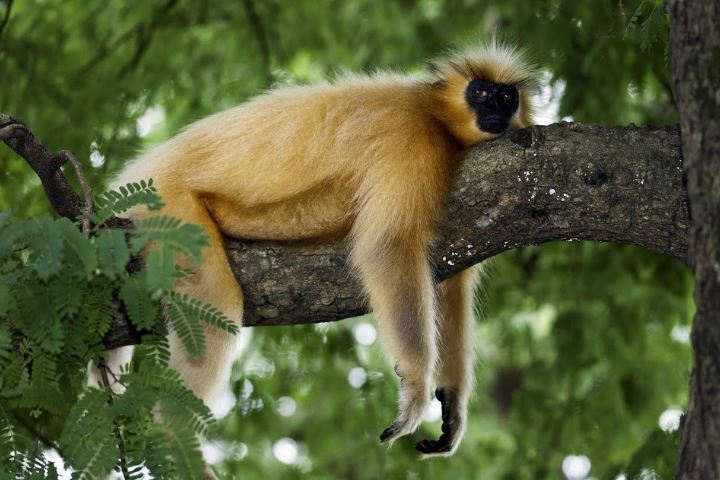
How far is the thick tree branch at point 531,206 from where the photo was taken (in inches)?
159

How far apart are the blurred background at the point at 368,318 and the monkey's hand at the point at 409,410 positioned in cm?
203

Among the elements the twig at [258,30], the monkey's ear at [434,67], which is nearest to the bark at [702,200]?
the monkey's ear at [434,67]

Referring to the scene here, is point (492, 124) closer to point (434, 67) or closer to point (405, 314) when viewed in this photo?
point (434, 67)

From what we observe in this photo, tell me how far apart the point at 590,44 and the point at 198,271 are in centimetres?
459

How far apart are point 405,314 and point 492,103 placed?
1412 mm

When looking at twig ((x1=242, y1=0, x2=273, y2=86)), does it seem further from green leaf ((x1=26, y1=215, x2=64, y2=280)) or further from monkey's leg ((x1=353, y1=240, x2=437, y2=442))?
green leaf ((x1=26, y1=215, x2=64, y2=280))

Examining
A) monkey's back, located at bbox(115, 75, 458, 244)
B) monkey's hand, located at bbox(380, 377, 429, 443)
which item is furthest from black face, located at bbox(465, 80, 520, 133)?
monkey's hand, located at bbox(380, 377, 429, 443)

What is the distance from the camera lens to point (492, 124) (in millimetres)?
5184

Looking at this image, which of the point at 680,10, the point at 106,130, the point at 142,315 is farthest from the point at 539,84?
the point at 106,130

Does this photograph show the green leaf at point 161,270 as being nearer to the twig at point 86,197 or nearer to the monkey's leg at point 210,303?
the twig at point 86,197

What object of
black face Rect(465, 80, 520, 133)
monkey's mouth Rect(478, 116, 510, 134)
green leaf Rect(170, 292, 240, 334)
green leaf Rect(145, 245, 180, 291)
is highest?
black face Rect(465, 80, 520, 133)

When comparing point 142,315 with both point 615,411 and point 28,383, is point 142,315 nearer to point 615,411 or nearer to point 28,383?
point 28,383

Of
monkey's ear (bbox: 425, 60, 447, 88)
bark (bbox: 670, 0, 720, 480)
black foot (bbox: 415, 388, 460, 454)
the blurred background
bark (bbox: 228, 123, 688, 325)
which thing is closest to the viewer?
bark (bbox: 670, 0, 720, 480)

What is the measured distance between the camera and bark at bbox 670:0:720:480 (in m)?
2.62
